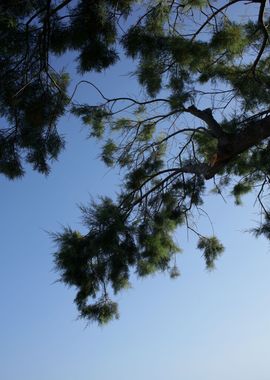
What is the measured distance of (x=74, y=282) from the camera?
393 cm

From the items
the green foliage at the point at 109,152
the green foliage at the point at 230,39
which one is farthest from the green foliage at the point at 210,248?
the green foliage at the point at 230,39

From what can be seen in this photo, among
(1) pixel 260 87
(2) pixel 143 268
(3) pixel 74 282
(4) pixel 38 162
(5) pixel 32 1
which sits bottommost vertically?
(3) pixel 74 282

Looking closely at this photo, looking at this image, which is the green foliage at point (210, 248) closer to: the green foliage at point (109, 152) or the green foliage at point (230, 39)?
the green foliage at point (109, 152)

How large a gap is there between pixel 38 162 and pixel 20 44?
35.9 inches

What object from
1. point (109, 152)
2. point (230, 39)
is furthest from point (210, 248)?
point (230, 39)

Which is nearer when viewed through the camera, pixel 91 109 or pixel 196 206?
pixel 91 109

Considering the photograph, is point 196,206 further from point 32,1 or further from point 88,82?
point 32,1

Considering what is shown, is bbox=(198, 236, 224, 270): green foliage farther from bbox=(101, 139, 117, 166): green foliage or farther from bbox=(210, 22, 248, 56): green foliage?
bbox=(210, 22, 248, 56): green foliage

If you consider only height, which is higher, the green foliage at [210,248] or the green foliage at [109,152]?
the green foliage at [109,152]

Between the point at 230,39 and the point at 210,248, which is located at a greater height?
the point at 230,39

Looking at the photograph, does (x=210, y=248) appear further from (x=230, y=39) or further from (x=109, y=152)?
(x=230, y=39)

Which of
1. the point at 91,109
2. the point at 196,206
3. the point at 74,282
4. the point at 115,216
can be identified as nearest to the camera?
the point at 74,282

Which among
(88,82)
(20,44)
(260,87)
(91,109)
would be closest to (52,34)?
(20,44)

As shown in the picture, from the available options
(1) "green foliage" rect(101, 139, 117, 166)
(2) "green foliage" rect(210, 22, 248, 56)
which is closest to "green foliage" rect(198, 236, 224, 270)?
(1) "green foliage" rect(101, 139, 117, 166)
